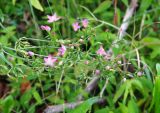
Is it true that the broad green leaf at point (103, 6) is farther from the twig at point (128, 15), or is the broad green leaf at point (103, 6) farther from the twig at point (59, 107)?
the twig at point (59, 107)

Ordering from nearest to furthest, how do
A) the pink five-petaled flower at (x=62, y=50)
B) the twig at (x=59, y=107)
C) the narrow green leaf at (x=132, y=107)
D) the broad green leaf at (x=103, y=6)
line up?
the pink five-petaled flower at (x=62, y=50)
the narrow green leaf at (x=132, y=107)
the twig at (x=59, y=107)
the broad green leaf at (x=103, y=6)

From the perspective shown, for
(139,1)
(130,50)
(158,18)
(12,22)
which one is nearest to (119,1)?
(139,1)

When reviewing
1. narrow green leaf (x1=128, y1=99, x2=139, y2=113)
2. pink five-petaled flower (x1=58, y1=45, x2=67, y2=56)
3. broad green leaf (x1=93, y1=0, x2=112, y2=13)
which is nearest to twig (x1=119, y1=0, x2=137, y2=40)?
broad green leaf (x1=93, y1=0, x2=112, y2=13)

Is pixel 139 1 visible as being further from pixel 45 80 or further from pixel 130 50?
pixel 45 80

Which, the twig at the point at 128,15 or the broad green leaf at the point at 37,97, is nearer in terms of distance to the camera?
the broad green leaf at the point at 37,97

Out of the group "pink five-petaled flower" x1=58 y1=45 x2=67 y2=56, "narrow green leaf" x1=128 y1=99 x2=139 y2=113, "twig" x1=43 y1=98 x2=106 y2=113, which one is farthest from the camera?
"twig" x1=43 y1=98 x2=106 y2=113

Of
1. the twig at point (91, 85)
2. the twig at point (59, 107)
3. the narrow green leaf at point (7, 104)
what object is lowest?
the twig at point (59, 107)

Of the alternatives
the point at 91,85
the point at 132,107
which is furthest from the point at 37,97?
the point at 132,107

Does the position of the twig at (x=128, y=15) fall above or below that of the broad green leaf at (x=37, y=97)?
above

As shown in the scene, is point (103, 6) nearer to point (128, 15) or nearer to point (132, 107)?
point (128, 15)

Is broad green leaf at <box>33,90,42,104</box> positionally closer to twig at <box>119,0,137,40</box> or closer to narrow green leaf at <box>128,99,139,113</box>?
narrow green leaf at <box>128,99,139,113</box>

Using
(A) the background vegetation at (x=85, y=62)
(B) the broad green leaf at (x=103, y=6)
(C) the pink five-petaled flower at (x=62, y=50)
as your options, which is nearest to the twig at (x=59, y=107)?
(A) the background vegetation at (x=85, y=62)
